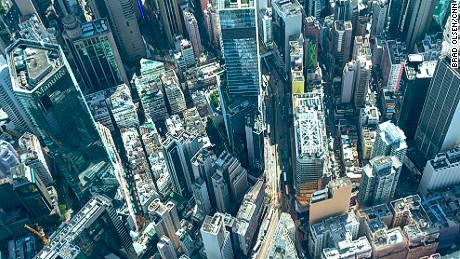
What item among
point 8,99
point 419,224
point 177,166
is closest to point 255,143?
point 177,166

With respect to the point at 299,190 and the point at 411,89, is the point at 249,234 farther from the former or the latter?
the point at 411,89

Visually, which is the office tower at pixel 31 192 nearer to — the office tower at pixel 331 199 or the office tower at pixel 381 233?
the office tower at pixel 331 199

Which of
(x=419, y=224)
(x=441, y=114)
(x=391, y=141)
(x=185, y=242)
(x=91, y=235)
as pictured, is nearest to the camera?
(x=91, y=235)

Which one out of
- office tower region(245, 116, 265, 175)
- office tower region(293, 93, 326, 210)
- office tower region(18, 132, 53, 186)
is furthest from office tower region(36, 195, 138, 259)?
office tower region(293, 93, 326, 210)

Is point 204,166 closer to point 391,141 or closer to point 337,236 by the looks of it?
point 337,236

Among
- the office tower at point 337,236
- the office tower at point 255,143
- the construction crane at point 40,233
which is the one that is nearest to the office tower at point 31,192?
the construction crane at point 40,233
